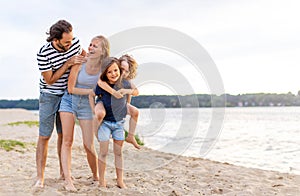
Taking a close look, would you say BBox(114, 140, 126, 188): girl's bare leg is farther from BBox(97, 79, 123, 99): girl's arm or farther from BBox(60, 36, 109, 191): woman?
BBox(97, 79, 123, 99): girl's arm

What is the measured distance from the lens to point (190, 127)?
5727 mm

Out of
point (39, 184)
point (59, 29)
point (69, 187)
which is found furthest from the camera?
point (39, 184)

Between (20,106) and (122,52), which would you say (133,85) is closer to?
(122,52)

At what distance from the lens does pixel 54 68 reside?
4.51 m

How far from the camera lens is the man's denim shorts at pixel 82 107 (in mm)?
4570

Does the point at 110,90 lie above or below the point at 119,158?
above

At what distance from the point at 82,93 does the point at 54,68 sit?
0.43 metres

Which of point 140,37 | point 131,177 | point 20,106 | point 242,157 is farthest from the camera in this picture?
point 20,106

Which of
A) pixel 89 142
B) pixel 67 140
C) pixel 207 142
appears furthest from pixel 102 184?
pixel 207 142

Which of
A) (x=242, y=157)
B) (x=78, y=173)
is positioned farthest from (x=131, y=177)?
(x=242, y=157)

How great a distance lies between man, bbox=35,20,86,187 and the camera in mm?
4434

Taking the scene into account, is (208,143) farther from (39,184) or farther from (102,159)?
(39,184)

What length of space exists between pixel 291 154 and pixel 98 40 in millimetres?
7533

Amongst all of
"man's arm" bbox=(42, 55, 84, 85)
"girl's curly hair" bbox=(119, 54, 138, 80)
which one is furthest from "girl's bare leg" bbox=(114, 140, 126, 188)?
"man's arm" bbox=(42, 55, 84, 85)
